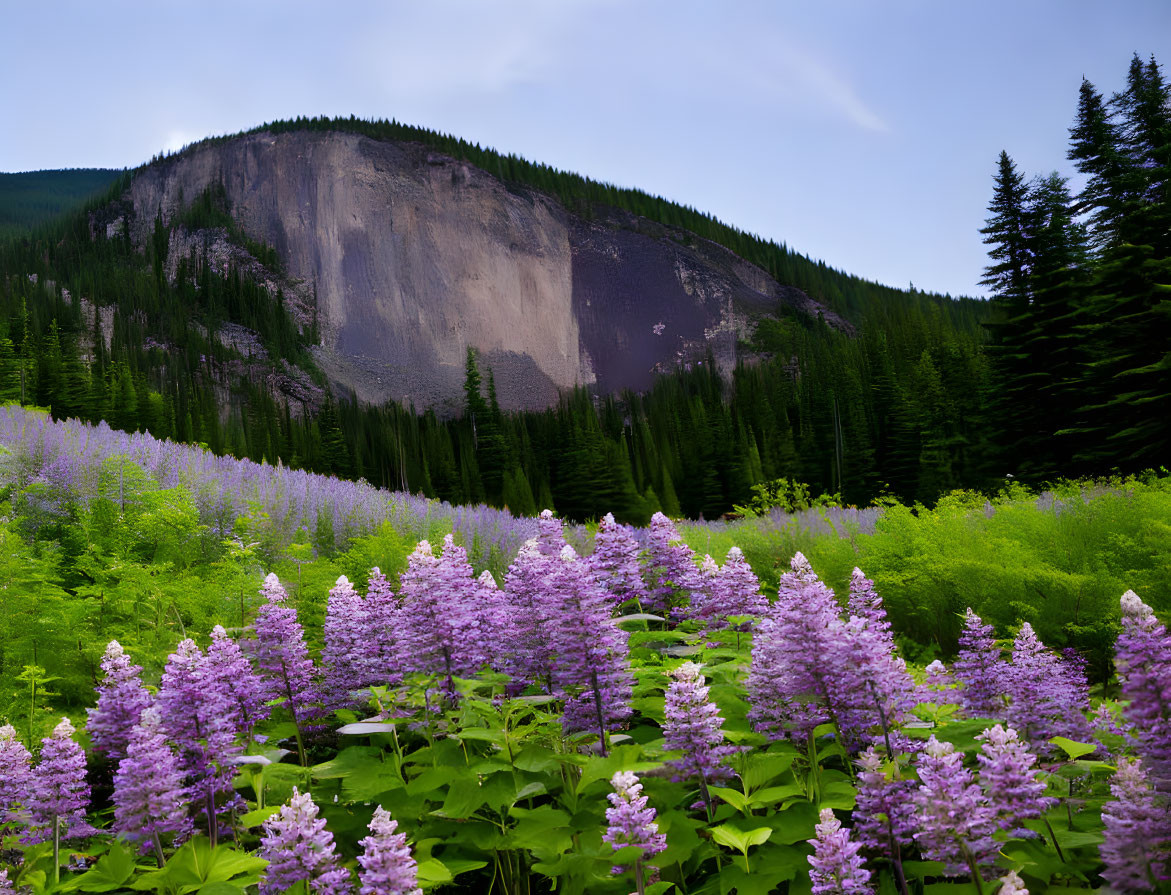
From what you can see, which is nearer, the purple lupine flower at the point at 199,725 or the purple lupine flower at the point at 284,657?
the purple lupine flower at the point at 199,725

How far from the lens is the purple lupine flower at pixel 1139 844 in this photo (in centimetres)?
185

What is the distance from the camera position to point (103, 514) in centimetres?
625

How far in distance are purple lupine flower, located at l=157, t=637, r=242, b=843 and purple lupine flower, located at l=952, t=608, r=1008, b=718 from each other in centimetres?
303

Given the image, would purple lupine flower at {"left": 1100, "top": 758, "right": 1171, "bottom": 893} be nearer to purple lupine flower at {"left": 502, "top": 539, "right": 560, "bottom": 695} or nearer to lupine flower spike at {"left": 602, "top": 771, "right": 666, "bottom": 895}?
lupine flower spike at {"left": 602, "top": 771, "right": 666, "bottom": 895}

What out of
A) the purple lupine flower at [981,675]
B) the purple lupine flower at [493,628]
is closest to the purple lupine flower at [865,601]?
the purple lupine flower at [981,675]

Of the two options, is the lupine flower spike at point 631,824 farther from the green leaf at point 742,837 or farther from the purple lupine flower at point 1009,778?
the purple lupine flower at point 1009,778

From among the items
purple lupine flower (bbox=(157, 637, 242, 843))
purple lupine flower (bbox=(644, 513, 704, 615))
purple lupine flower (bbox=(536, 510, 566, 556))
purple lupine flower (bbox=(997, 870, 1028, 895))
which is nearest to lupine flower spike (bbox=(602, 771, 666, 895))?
purple lupine flower (bbox=(997, 870, 1028, 895))

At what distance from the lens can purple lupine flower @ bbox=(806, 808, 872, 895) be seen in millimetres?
1919

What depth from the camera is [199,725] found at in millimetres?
2686

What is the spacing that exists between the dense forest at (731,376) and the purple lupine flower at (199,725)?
75.6 ft

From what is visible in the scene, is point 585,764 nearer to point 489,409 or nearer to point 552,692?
point 552,692

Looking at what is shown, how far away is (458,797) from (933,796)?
156 cm

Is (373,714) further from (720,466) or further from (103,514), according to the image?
(720,466)

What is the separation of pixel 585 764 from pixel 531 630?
0.89 meters
